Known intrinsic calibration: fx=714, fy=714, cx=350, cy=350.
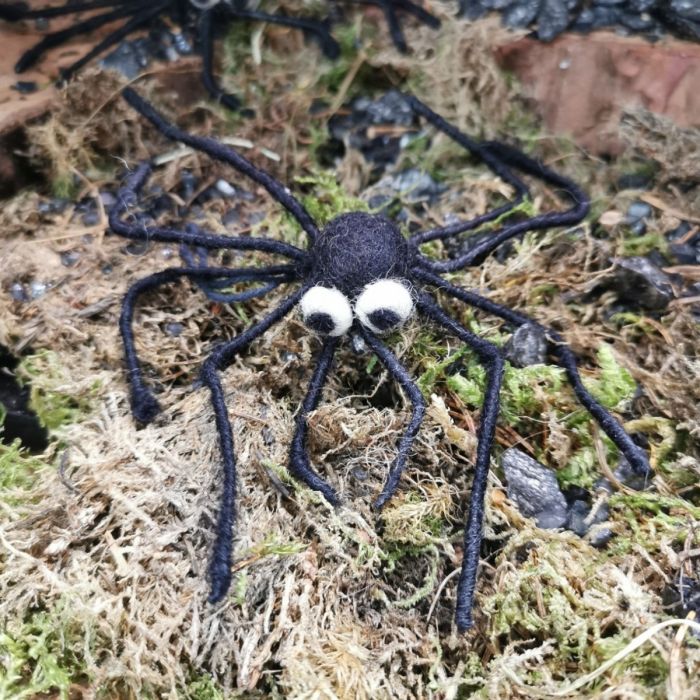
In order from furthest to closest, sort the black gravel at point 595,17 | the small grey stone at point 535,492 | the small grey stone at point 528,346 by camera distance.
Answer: the black gravel at point 595,17 < the small grey stone at point 528,346 < the small grey stone at point 535,492

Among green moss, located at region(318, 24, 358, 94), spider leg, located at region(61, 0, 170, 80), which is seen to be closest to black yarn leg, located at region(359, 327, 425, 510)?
green moss, located at region(318, 24, 358, 94)

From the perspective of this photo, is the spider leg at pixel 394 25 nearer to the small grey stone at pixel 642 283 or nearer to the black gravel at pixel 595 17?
the black gravel at pixel 595 17

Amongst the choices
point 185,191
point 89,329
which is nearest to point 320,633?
point 89,329

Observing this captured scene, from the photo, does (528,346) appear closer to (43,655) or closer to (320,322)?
(320,322)

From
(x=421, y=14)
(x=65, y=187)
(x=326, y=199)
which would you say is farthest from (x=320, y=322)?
(x=421, y=14)

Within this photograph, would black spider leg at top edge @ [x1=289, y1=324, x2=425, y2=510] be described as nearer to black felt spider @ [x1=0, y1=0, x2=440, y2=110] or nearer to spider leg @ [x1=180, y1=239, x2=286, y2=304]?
spider leg @ [x1=180, y1=239, x2=286, y2=304]

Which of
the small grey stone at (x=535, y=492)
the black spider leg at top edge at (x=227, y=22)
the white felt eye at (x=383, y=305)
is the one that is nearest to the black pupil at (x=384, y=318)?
the white felt eye at (x=383, y=305)

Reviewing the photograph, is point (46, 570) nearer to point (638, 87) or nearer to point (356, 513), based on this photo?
Result: point (356, 513)
